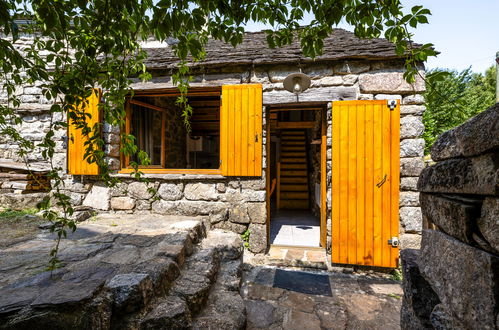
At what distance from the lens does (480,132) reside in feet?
2.29

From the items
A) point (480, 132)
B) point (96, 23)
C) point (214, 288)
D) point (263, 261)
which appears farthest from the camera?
point (263, 261)

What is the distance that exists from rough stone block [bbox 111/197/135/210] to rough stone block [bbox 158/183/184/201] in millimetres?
532

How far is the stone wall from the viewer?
2.13 ft

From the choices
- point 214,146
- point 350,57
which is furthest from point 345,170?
point 214,146

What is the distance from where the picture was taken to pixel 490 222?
67cm

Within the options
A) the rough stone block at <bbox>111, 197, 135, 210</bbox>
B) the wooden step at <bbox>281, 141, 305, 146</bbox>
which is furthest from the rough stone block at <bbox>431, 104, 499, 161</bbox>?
the wooden step at <bbox>281, 141, 305, 146</bbox>

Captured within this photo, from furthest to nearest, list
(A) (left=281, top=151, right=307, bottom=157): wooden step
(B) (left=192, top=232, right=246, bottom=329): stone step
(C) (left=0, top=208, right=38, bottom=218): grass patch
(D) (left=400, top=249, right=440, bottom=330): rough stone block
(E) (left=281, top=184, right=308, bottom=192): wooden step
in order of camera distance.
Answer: (A) (left=281, top=151, right=307, bottom=157): wooden step → (E) (left=281, top=184, right=308, bottom=192): wooden step → (C) (left=0, top=208, right=38, bottom=218): grass patch → (B) (left=192, top=232, right=246, bottom=329): stone step → (D) (left=400, top=249, right=440, bottom=330): rough stone block

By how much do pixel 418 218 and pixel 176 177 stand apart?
144 inches

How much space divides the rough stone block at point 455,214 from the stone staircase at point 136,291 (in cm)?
156

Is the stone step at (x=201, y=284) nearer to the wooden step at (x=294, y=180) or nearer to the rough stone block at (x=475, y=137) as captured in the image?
the rough stone block at (x=475, y=137)

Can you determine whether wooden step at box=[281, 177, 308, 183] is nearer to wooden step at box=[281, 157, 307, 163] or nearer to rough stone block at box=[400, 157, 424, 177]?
wooden step at box=[281, 157, 307, 163]

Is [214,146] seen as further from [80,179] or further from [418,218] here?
[418,218]

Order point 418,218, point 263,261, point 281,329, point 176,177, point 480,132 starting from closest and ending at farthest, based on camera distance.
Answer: point 480,132 < point 281,329 < point 418,218 < point 263,261 < point 176,177

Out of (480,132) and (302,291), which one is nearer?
(480,132)
